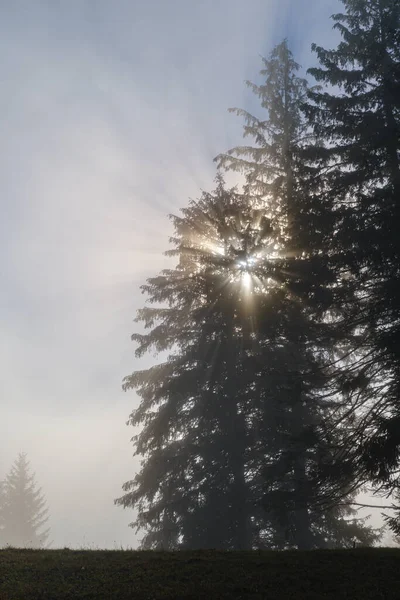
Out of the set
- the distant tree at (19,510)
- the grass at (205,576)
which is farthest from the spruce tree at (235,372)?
the distant tree at (19,510)

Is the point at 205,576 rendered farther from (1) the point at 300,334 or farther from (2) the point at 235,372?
(2) the point at 235,372

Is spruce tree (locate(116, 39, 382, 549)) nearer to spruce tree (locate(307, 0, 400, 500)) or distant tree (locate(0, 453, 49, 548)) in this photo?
spruce tree (locate(307, 0, 400, 500))

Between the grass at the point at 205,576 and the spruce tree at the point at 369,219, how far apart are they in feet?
7.63

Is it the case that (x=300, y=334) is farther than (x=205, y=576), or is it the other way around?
(x=300, y=334)

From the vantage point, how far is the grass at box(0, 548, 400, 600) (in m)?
6.32

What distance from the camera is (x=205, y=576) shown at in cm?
707

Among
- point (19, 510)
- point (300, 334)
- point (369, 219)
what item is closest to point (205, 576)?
point (300, 334)

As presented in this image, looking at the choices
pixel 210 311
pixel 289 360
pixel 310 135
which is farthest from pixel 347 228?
pixel 310 135

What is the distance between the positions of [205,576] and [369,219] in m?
8.57

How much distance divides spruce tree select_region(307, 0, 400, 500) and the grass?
7.63ft

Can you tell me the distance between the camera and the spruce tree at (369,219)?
9.68 m

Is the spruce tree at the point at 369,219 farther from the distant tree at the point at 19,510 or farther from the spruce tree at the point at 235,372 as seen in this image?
the distant tree at the point at 19,510

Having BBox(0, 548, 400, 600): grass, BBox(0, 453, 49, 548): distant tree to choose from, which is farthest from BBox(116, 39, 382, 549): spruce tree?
BBox(0, 453, 49, 548): distant tree

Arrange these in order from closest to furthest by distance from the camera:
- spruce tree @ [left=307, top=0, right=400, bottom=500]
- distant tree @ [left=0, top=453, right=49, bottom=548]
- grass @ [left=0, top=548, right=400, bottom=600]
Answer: grass @ [left=0, top=548, right=400, bottom=600], spruce tree @ [left=307, top=0, right=400, bottom=500], distant tree @ [left=0, top=453, right=49, bottom=548]
